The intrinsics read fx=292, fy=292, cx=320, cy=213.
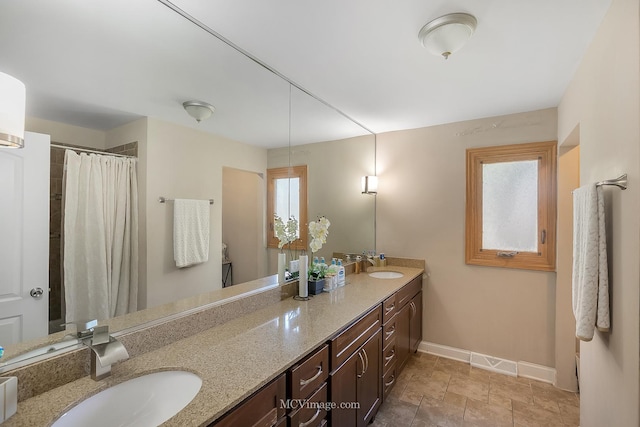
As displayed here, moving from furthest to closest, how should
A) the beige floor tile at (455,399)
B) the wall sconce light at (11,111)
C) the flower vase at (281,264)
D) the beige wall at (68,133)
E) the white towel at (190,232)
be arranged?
the beige floor tile at (455,399), the flower vase at (281,264), the white towel at (190,232), the beige wall at (68,133), the wall sconce light at (11,111)

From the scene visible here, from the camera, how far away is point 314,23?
1430 millimetres

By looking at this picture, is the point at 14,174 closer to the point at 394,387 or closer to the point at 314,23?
the point at 314,23

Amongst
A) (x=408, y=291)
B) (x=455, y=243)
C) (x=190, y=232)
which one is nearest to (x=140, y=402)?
(x=190, y=232)

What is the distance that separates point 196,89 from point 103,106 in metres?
0.50

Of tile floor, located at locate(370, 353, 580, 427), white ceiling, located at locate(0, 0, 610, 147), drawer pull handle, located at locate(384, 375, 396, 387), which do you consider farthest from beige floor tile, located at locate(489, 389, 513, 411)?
white ceiling, located at locate(0, 0, 610, 147)

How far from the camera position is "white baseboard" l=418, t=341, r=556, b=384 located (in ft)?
8.52

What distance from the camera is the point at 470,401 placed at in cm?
229

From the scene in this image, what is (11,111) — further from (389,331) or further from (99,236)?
(389,331)

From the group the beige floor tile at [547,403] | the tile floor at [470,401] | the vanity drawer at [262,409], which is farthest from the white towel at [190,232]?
the beige floor tile at [547,403]

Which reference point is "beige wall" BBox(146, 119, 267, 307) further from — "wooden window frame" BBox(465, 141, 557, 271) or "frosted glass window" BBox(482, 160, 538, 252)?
"frosted glass window" BBox(482, 160, 538, 252)

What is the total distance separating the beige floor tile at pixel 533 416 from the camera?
6.73 ft

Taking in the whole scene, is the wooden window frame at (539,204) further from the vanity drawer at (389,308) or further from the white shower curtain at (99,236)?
the white shower curtain at (99,236)

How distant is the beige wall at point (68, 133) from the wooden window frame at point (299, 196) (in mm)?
1042

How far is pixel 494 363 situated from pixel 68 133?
3.55m
